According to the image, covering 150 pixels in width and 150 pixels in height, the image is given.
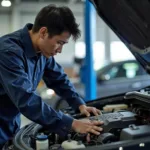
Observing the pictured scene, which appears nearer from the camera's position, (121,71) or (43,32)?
(43,32)

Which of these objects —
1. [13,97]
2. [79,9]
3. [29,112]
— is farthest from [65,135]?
[79,9]

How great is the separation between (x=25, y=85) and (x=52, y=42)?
0.32 metres

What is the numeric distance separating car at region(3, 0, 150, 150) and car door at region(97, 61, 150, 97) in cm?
324

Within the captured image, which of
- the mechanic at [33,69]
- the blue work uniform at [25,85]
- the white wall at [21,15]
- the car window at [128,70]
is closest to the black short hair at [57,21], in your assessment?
the mechanic at [33,69]

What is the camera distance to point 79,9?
13.3 m

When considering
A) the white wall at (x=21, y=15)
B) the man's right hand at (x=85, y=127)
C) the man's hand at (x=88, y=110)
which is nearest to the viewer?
the man's right hand at (x=85, y=127)

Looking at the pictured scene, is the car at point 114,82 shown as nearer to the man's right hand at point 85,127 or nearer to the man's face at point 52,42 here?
the man's face at point 52,42

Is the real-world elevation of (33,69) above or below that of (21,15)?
below

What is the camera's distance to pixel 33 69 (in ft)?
6.91

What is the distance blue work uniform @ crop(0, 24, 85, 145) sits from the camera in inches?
68.5

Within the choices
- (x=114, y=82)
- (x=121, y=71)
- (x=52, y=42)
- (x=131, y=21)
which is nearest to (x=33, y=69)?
(x=52, y=42)

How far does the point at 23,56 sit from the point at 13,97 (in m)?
0.29

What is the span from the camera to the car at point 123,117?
5.34 ft

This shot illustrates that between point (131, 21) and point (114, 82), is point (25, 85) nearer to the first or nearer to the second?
point (131, 21)
